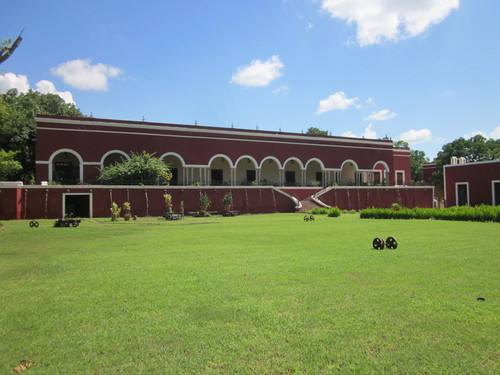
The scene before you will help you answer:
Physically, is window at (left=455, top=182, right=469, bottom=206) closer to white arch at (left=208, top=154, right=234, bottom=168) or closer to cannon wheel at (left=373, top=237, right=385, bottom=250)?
white arch at (left=208, top=154, right=234, bottom=168)

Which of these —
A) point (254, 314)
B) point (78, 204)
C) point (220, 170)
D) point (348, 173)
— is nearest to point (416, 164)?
point (348, 173)

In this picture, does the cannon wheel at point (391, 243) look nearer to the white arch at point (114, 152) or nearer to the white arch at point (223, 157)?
the white arch at point (114, 152)

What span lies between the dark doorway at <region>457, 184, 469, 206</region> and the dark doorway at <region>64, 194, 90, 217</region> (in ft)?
83.6

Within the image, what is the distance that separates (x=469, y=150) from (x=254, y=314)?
49.7m

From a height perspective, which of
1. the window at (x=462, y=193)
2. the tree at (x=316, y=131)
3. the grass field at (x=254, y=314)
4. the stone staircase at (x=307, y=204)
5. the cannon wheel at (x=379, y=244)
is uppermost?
the tree at (x=316, y=131)

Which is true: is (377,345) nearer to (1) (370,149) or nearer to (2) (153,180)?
(2) (153,180)

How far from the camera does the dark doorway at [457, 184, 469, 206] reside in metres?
28.4

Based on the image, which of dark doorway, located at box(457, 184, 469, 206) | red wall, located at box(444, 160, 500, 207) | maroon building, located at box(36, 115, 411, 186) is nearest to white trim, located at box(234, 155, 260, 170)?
maroon building, located at box(36, 115, 411, 186)

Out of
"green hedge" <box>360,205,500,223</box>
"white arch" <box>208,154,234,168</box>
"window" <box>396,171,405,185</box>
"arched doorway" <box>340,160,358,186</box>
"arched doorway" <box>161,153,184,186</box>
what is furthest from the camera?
"window" <box>396,171,405,185</box>

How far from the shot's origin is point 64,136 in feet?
84.6

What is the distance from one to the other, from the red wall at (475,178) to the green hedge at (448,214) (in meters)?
11.0

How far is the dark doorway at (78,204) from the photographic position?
2288 centimetres

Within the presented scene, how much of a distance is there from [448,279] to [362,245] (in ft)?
11.7

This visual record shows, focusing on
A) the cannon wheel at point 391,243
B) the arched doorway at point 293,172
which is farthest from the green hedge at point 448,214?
the arched doorway at point 293,172
